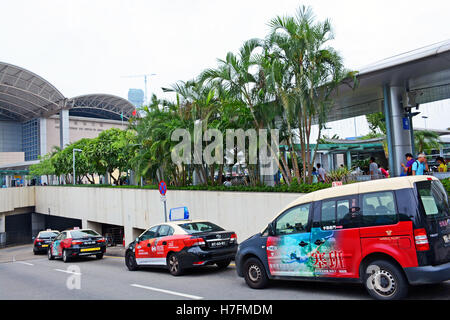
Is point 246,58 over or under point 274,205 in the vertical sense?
over

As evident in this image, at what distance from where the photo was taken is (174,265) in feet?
35.1

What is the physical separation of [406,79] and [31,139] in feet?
256

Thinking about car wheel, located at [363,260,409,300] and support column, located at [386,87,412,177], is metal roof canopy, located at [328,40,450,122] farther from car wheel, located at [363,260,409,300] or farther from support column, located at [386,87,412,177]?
car wheel, located at [363,260,409,300]

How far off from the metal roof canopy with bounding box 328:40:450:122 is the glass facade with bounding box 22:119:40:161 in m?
69.9

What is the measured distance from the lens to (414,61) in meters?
11.9

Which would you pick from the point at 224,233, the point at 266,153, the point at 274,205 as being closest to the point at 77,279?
the point at 224,233

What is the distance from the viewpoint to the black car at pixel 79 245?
16547mm

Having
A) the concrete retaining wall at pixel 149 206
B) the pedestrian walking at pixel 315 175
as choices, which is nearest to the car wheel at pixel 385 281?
the concrete retaining wall at pixel 149 206

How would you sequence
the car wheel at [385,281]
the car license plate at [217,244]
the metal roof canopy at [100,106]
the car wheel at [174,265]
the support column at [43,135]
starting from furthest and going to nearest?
the metal roof canopy at [100,106] → the support column at [43,135] → the car wheel at [174,265] → the car license plate at [217,244] → the car wheel at [385,281]

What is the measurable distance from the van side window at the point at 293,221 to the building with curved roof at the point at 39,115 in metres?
60.1

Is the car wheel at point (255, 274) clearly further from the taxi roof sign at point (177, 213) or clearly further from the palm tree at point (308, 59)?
the taxi roof sign at point (177, 213)

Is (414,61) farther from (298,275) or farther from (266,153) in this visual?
(298,275)

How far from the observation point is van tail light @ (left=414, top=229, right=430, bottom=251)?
20.0 feet
